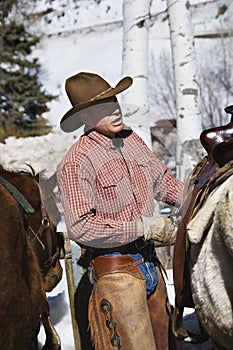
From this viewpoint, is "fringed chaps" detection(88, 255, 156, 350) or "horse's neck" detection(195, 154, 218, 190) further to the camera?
"horse's neck" detection(195, 154, 218, 190)

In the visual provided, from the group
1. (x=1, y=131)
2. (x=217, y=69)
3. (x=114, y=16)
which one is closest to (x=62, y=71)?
(x=114, y=16)

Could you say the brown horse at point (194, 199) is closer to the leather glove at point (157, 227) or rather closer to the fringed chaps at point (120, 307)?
the leather glove at point (157, 227)

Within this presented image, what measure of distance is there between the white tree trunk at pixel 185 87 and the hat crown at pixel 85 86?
308 centimetres

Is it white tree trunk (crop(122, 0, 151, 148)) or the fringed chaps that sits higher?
white tree trunk (crop(122, 0, 151, 148))

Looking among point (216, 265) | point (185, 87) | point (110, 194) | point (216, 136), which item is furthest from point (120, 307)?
point (185, 87)

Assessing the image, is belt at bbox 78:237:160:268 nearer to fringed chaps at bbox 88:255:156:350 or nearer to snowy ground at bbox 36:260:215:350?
fringed chaps at bbox 88:255:156:350

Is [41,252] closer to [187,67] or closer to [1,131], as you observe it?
[187,67]

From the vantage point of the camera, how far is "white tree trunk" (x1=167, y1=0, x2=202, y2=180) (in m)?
5.90

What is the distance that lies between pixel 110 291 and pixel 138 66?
346cm

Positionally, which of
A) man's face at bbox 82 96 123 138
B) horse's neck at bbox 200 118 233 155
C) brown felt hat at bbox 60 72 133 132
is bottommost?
horse's neck at bbox 200 118 233 155

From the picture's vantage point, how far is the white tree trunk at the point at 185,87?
590cm

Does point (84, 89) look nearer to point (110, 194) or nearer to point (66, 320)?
point (110, 194)

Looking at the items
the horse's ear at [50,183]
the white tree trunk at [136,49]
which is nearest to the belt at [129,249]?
the horse's ear at [50,183]

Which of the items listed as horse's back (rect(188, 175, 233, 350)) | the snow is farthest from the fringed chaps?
the snow
